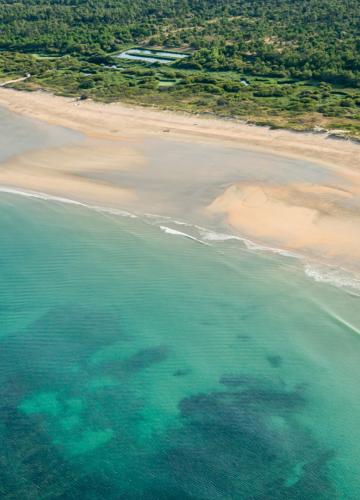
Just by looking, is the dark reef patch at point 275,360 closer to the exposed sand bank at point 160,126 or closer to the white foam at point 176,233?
the white foam at point 176,233

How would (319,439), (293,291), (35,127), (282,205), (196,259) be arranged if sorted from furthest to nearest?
(35,127)
(282,205)
(196,259)
(293,291)
(319,439)

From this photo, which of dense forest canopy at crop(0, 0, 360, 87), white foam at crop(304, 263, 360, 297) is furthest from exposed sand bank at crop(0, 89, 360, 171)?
dense forest canopy at crop(0, 0, 360, 87)

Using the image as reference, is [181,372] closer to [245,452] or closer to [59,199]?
[245,452]

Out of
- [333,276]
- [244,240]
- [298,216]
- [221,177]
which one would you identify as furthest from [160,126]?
[333,276]

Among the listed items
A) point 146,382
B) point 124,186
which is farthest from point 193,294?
point 124,186

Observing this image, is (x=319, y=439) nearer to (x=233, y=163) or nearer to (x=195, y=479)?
(x=195, y=479)

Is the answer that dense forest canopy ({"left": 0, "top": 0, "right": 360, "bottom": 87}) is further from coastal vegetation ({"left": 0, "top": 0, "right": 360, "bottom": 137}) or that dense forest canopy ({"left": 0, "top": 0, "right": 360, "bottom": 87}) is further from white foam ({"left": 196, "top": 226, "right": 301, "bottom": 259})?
white foam ({"left": 196, "top": 226, "right": 301, "bottom": 259})
